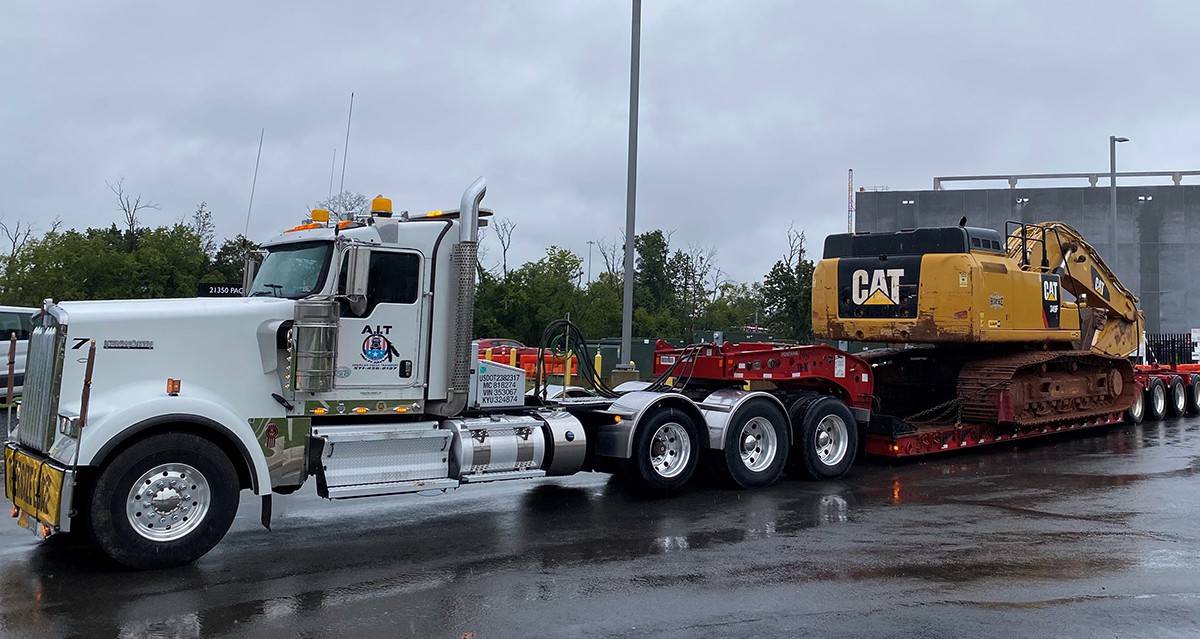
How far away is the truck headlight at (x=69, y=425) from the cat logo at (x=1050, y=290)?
13.4 meters

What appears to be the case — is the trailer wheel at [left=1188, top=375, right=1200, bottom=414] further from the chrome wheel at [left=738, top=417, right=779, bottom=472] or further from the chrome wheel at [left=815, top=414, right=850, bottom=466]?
the chrome wheel at [left=738, top=417, right=779, bottom=472]

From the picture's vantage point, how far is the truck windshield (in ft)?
28.9

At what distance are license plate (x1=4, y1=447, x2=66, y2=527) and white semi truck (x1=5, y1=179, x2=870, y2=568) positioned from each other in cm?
2

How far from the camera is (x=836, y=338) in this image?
15.1m

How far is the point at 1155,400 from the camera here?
20.1 metres

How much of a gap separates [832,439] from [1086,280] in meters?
7.32

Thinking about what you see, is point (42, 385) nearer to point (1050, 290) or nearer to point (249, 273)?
point (249, 273)

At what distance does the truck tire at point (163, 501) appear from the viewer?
24.0 ft

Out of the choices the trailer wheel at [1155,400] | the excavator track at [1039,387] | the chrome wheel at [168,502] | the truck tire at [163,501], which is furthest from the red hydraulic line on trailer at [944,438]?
the chrome wheel at [168,502]

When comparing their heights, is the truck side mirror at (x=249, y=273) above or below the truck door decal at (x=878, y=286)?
below

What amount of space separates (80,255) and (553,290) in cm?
1423

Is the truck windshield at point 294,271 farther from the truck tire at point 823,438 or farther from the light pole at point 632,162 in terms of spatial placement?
the light pole at point 632,162

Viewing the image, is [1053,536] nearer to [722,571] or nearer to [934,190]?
[722,571]

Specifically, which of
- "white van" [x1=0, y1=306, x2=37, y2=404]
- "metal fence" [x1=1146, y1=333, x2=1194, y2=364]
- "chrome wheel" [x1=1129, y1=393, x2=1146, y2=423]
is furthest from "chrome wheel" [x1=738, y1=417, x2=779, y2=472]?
"metal fence" [x1=1146, y1=333, x2=1194, y2=364]
